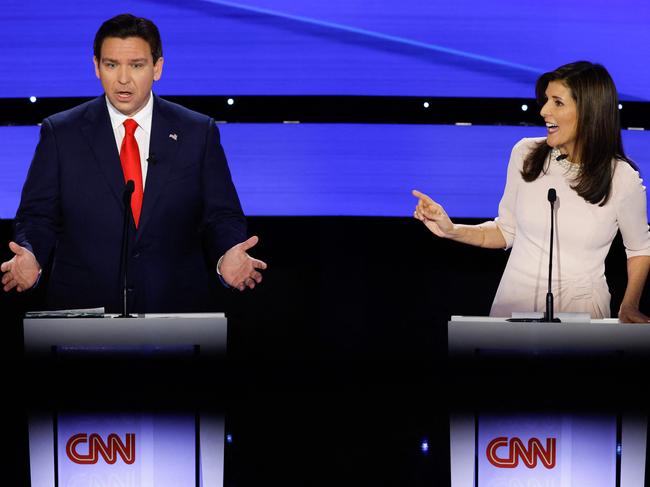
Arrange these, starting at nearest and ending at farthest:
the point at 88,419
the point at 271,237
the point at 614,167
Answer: the point at 88,419 < the point at 614,167 < the point at 271,237

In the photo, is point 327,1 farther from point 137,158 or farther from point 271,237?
point 137,158

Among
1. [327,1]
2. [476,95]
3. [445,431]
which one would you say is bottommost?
[445,431]

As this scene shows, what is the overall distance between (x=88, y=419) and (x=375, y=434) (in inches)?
87.5

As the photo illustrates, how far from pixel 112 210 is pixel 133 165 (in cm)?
16

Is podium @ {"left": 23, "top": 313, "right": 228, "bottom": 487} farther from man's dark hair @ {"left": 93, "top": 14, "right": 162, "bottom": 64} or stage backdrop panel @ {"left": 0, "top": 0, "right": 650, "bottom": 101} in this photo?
stage backdrop panel @ {"left": 0, "top": 0, "right": 650, "bottom": 101}

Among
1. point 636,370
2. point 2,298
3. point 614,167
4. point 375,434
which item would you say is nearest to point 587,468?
point 636,370

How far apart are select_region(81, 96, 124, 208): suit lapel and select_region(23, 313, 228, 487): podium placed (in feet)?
2.81

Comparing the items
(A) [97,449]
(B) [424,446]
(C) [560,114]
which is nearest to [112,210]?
(A) [97,449]

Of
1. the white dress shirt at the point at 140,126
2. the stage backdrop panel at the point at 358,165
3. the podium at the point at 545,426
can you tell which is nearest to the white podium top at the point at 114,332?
the podium at the point at 545,426

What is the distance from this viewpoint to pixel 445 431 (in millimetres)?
4570

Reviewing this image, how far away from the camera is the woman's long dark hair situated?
10.2 ft

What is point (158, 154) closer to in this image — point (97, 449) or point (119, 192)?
point (119, 192)

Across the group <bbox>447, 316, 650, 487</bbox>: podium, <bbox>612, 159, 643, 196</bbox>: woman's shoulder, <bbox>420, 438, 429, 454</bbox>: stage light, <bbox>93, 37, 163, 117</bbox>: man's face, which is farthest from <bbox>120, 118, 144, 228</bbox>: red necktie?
<bbox>420, 438, 429, 454</bbox>: stage light

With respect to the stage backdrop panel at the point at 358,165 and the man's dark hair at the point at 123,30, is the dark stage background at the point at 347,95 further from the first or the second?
the man's dark hair at the point at 123,30
